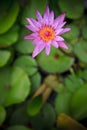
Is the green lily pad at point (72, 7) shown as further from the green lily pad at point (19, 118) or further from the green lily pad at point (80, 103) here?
the green lily pad at point (19, 118)

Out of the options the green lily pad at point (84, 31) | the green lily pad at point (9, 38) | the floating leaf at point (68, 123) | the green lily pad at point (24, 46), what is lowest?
the floating leaf at point (68, 123)

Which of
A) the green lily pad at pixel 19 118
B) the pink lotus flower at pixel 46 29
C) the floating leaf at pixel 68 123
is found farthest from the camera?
the green lily pad at pixel 19 118

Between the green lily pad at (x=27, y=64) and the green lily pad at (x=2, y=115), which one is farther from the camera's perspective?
the green lily pad at (x=27, y=64)

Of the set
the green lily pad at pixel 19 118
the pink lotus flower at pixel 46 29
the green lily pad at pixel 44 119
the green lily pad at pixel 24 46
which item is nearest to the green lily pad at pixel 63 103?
the green lily pad at pixel 44 119

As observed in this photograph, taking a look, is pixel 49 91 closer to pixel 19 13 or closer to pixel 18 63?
pixel 18 63

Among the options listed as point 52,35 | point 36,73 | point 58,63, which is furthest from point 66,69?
point 52,35

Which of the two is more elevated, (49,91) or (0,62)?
(0,62)
